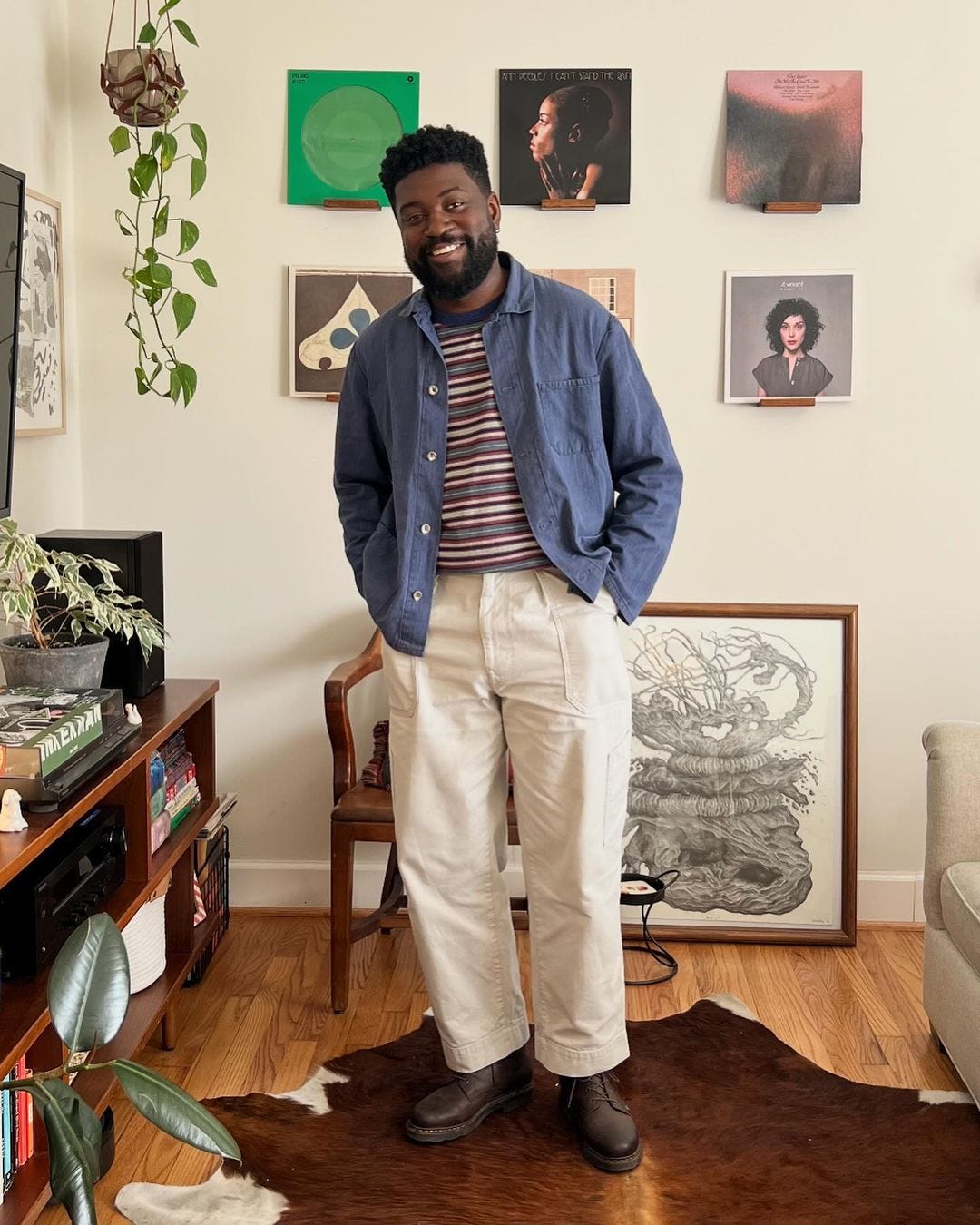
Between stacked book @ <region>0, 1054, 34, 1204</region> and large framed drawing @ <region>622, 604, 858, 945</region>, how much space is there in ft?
5.25

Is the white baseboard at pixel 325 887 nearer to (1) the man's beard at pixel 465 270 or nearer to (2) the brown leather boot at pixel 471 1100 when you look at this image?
(2) the brown leather boot at pixel 471 1100

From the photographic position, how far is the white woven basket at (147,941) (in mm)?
2326

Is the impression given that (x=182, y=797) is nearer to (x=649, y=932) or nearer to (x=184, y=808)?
(x=184, y=808)

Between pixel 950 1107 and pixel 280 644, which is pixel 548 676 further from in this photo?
pixel 280 644

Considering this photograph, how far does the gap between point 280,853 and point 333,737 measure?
0.66m

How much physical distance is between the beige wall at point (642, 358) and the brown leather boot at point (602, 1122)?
4.00 feet

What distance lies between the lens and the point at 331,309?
3.03 metres

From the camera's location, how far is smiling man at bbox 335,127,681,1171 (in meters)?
2.02

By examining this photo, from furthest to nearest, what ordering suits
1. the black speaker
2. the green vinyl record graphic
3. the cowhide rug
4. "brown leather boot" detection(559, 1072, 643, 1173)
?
→ the green vinyl record graphic
the black speaker
"brown leather boot" detection(559, 1072, 643, 1173)
the cowhide rug

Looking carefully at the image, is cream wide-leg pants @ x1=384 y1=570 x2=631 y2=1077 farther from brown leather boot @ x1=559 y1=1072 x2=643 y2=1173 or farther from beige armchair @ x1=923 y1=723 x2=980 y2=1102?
beige armchair @ x1=923 y1=723 x2=980 y2=1102

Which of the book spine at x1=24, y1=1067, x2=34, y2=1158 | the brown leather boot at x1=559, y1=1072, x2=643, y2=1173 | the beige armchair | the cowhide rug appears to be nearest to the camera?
the book spine at x1=24, y1=1067, x2=34, y2=1158

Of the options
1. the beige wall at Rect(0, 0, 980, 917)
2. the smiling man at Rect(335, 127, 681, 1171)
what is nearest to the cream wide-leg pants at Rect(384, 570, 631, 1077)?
the smiling man at Rect(335, 127, 681, 1171)

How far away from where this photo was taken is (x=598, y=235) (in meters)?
3.01

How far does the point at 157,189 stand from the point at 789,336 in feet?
4.96
